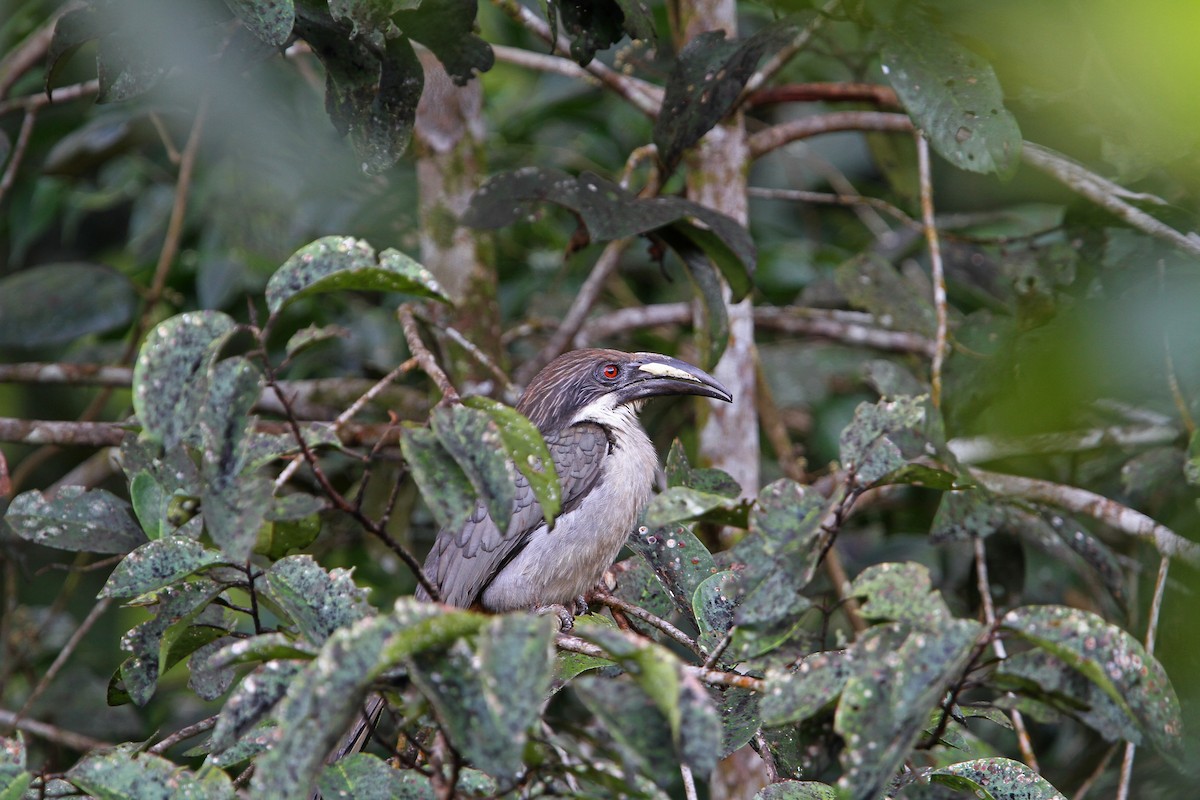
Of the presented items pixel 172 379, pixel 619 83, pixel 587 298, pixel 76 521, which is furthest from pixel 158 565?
pixel 619 83

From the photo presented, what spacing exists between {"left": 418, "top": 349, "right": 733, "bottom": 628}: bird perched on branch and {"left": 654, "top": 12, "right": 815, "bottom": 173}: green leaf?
30.4 inches

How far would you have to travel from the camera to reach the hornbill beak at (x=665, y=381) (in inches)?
138

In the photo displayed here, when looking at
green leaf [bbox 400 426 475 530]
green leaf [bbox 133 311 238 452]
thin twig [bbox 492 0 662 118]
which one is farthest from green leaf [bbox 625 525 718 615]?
thin twig [bbox 492 0 662 118]

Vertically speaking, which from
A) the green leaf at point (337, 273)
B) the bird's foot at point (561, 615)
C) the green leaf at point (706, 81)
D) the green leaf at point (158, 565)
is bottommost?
the bird's foot at point (561, 615)

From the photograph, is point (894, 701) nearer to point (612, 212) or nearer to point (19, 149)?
point (612, 212)

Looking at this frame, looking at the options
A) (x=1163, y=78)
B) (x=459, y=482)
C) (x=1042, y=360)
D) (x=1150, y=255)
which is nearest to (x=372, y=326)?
(x=1150, y=255)

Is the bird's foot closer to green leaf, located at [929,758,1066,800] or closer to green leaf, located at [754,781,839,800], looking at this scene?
green leaf, located at [754,781,839,800]

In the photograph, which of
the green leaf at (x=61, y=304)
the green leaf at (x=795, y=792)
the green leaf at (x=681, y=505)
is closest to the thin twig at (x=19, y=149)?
the green leaf at (x=61, y=304)

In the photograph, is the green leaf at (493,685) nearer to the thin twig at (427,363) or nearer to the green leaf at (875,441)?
the thin twig at (427,363)

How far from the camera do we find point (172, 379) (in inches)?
65.1

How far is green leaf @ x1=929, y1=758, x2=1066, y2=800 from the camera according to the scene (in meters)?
1.92

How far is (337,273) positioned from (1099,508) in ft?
8.76

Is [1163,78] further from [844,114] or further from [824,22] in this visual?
[844,114]

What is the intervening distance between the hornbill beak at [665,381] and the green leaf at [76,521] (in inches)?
65.8
